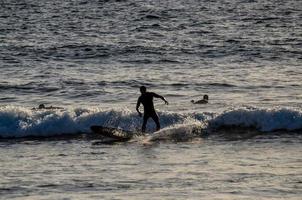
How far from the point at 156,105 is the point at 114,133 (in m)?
6.12

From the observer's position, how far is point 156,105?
103ft

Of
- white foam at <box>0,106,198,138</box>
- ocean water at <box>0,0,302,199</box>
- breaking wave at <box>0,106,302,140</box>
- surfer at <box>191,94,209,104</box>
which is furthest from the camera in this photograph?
surfer at <box>191,94,209,104</box>

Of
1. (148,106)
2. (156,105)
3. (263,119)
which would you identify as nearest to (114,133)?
(148,106)

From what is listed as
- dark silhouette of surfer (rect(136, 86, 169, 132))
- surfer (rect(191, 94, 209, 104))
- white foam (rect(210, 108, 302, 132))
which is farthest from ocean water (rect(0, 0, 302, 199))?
dark silhouette of surfer (rect(136, 86, 169, 132))

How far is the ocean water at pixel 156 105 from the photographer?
19.2 m

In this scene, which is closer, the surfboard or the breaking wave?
the surfboard

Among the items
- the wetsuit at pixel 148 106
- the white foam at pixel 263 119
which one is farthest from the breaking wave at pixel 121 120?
the wetsuit at pixel 148 106

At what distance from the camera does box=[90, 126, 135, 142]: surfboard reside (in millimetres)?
25406

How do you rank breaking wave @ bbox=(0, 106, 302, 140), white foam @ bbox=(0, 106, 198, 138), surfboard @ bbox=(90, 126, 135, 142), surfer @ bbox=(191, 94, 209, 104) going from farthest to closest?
surfer @ bbox=(191, 94, 209, 104) < white foam @ bbox=(0, 106, 198, 138) < breaking wave @ bbox=(0, 106, 302, 140) < surfboard @ bbox=(90, 126, 135, 142)

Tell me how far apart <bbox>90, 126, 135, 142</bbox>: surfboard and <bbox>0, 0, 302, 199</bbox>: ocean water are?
0.31 meters

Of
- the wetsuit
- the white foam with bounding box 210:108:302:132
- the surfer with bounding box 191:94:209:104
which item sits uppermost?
the wetsuit

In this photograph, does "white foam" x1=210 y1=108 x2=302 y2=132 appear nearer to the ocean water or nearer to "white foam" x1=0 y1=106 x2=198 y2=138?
the ocean water

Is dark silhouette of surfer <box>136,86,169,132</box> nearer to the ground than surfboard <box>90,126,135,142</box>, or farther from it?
farther from it

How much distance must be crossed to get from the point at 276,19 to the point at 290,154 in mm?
38330
